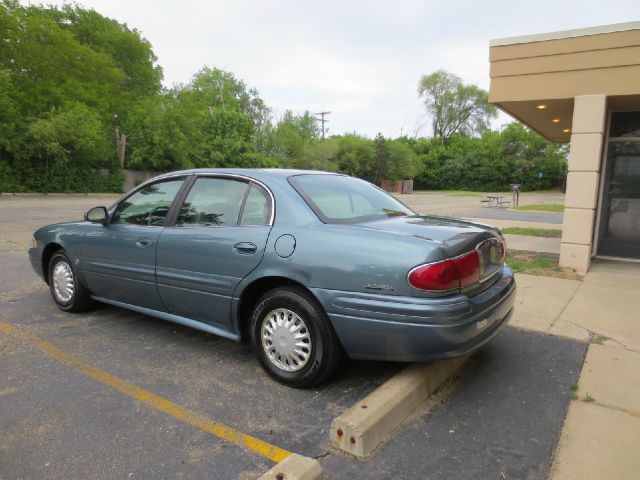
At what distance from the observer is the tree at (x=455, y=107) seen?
253 feet

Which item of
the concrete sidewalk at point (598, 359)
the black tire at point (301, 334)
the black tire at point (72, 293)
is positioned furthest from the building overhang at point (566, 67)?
the black tire at point (72, 293)

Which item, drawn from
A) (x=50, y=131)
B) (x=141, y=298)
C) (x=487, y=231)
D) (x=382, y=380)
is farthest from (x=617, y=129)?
(x=50, y=131)

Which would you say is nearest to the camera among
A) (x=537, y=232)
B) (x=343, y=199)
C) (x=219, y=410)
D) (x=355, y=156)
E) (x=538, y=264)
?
(x=219, y=410)

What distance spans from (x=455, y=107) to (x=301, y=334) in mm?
80333

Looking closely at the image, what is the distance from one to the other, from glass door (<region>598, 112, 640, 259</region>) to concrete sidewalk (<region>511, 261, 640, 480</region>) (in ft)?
3.72

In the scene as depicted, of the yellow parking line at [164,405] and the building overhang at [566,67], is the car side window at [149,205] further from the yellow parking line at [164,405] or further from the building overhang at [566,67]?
the building overhang at [566,67]

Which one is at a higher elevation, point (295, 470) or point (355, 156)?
point (355, 156)

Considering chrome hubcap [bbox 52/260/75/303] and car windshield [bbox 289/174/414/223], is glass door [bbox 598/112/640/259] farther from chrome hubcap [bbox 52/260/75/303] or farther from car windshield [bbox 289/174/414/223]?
chrome hubcap [bbox 52/260/75/303]

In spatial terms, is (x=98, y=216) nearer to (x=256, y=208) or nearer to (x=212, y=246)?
(x=212, y=246)

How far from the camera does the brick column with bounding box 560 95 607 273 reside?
696cm

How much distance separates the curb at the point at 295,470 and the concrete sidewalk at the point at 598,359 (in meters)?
1.26

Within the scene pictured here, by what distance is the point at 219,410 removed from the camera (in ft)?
9.91

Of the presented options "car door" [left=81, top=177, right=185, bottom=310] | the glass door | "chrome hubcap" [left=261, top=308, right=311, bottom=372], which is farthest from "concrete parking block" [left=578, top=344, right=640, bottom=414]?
the glass door

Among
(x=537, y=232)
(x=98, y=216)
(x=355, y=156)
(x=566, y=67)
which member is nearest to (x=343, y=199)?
(x=98, y=216)
